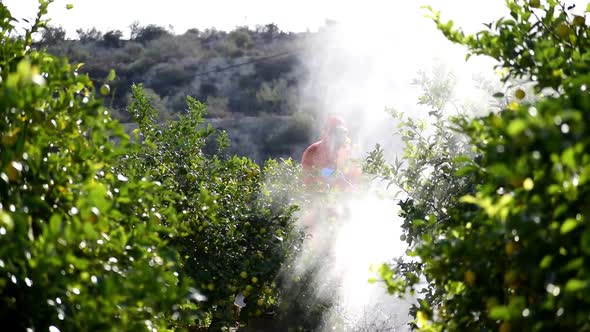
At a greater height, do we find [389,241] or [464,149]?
[464,149]

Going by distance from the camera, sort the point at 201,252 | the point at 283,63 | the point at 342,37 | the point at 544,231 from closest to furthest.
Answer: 1. the point at 544,231
2. the point at 201,252
3. the point at 283,63
4. the point at 342,37

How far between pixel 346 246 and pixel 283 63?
1994 centimetres

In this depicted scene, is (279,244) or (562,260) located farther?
(279,244)

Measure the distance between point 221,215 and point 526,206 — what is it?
3.25 meters

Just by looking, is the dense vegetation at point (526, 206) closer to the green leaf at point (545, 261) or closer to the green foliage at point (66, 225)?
the green leaf at point (545, 261)

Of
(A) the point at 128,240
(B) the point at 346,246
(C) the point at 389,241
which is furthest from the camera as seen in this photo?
(C) the point at 389,241

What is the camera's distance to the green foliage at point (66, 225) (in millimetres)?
1502

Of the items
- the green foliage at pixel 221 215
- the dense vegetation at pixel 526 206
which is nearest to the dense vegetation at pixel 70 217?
the dense vegetation at pixel 526 206

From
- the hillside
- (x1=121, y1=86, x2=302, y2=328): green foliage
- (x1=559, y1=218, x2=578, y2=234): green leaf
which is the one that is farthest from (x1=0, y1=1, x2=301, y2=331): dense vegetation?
the hillside

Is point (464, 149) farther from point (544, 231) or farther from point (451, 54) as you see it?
point (544, 231)

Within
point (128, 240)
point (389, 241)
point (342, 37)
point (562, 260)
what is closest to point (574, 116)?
point (562, 260)

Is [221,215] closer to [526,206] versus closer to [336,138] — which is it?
[526,206]

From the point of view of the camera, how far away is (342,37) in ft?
90.9

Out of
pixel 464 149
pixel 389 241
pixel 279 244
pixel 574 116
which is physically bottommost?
pixel 389 241
